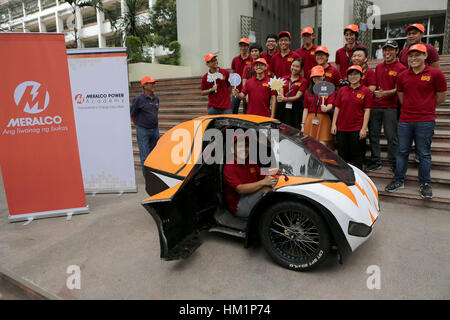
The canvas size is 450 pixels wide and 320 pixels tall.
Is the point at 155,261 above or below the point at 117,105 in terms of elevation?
below

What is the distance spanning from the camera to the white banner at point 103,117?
5043mm

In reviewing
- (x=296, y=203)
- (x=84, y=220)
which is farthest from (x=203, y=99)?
(x=296, y=203)

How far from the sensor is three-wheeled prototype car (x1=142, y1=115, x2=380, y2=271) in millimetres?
2621

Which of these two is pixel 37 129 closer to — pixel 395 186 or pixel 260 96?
pixel 260 96

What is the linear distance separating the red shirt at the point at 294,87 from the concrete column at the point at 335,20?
24.2ft

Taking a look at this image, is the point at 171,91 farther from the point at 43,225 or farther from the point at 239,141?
the point at 239,141

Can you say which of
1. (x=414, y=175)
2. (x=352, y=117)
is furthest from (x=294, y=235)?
(x=414, y=175)

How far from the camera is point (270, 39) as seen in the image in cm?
589

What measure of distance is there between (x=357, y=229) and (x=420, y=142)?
235 centimetres

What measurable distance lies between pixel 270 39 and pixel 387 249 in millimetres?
4389

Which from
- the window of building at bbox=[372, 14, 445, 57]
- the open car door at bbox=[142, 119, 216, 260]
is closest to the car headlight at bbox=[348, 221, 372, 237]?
the open car door at bbox=[142, 119, 216, 260]

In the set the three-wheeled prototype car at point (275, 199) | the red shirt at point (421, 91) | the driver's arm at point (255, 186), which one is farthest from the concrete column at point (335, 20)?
the driver's arm at point (255, 186)

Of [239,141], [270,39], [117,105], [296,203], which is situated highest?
[270,39]
